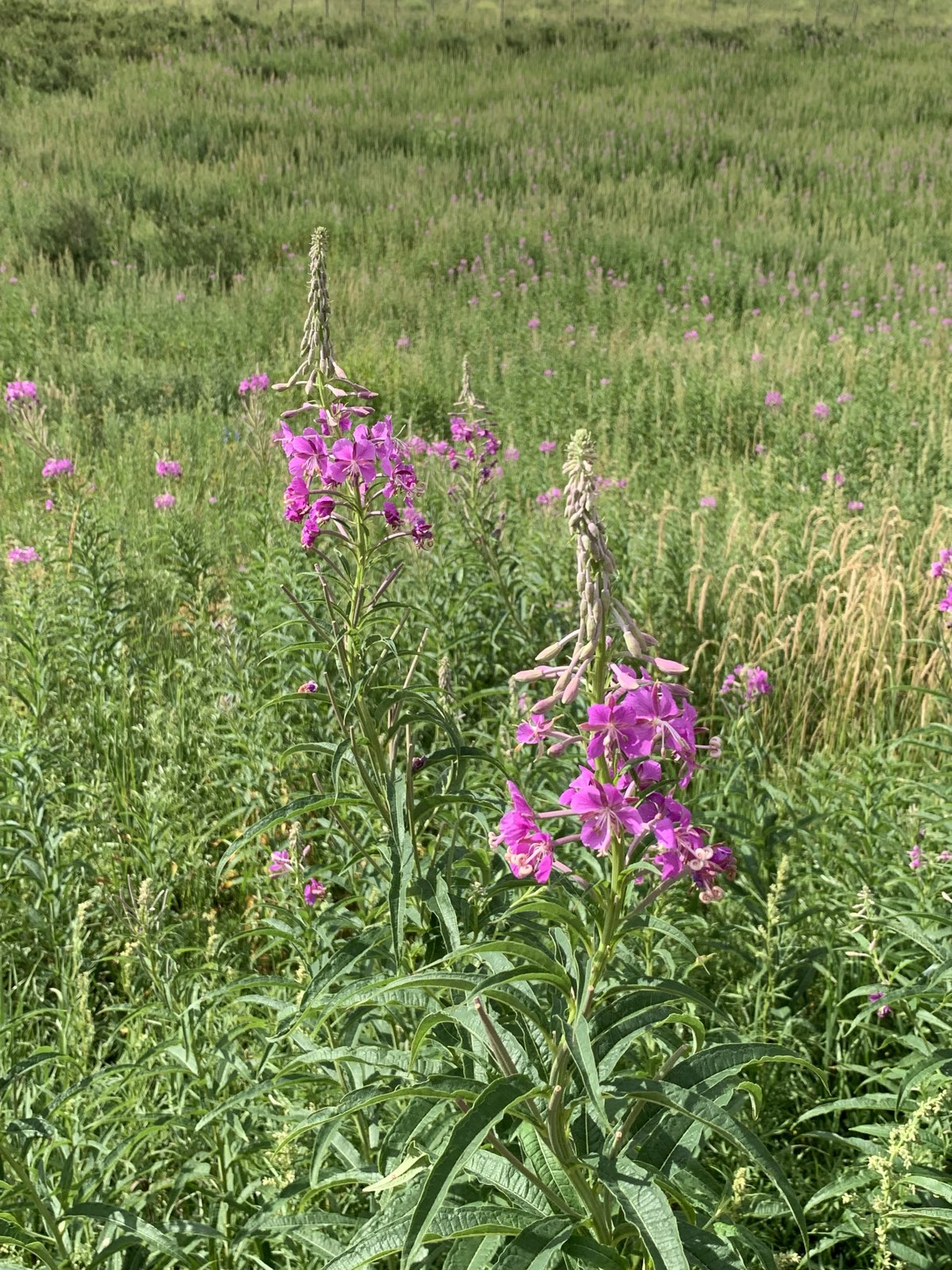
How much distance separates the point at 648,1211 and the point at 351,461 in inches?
43.8

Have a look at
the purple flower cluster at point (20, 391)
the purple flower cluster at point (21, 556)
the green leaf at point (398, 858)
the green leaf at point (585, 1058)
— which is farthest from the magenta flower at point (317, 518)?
A: the purple flower cluster at point (20, 391)

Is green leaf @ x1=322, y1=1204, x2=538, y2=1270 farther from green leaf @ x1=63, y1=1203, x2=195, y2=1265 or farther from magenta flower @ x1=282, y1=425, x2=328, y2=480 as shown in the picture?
magenta flower @ x1=282, y1=425, x2=328, y2=480

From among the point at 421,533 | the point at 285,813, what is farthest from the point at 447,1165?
the point at 421,533

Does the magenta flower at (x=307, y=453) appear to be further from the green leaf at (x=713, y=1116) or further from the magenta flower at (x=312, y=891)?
the green leaf at (x=713, y=1116)

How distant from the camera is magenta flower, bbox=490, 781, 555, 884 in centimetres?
107

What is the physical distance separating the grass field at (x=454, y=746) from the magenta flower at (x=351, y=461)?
12 centimetres

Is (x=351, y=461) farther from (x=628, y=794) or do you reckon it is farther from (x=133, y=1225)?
(x=133, y=1225)

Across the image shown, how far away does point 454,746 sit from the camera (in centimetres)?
165

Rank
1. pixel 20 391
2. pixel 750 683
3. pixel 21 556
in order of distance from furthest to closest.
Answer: pixel 20 391, pixel 21 556, pixel 750 683

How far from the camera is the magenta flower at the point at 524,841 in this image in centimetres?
107

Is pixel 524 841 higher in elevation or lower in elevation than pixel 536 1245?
higher

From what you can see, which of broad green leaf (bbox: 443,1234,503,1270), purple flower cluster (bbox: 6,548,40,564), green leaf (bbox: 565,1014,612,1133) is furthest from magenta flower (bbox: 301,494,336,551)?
purple flower cluster (bbox: 6,548,40,564)

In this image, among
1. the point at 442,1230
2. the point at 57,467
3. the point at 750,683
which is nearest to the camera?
the point at 442,1230

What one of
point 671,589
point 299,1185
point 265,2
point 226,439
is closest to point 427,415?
point 226,439
